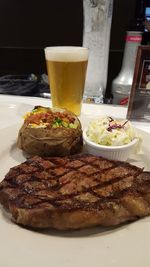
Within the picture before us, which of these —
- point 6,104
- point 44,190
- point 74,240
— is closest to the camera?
point 74,240

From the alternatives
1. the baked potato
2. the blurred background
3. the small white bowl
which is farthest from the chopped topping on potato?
the blurred background

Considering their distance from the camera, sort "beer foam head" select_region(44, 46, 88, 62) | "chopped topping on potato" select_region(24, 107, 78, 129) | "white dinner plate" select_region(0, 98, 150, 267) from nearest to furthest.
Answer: "white dinner plate" select_region(0, 98, 150, 267)
"chopped topping on potato" select_region(24, 107, 78, 129)
"beer foam head" select_region(44, 46, 88, 62)

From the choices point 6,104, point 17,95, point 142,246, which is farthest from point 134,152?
point 17,95

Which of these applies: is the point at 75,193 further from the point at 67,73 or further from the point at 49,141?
the point at 67,73

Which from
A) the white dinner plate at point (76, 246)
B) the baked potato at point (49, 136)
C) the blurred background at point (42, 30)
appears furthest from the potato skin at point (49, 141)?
the blurred background at point (42, 30)

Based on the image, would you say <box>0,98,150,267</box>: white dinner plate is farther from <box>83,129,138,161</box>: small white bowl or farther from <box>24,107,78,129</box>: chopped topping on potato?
<box>24,107,78,129</box>: chopped topping on potato

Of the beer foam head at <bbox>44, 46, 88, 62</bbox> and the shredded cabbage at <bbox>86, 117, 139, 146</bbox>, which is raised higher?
the beer foam head at <bbox>44, 46, 88, 62</bbox>

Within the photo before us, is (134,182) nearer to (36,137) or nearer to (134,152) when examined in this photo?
(134,152)
